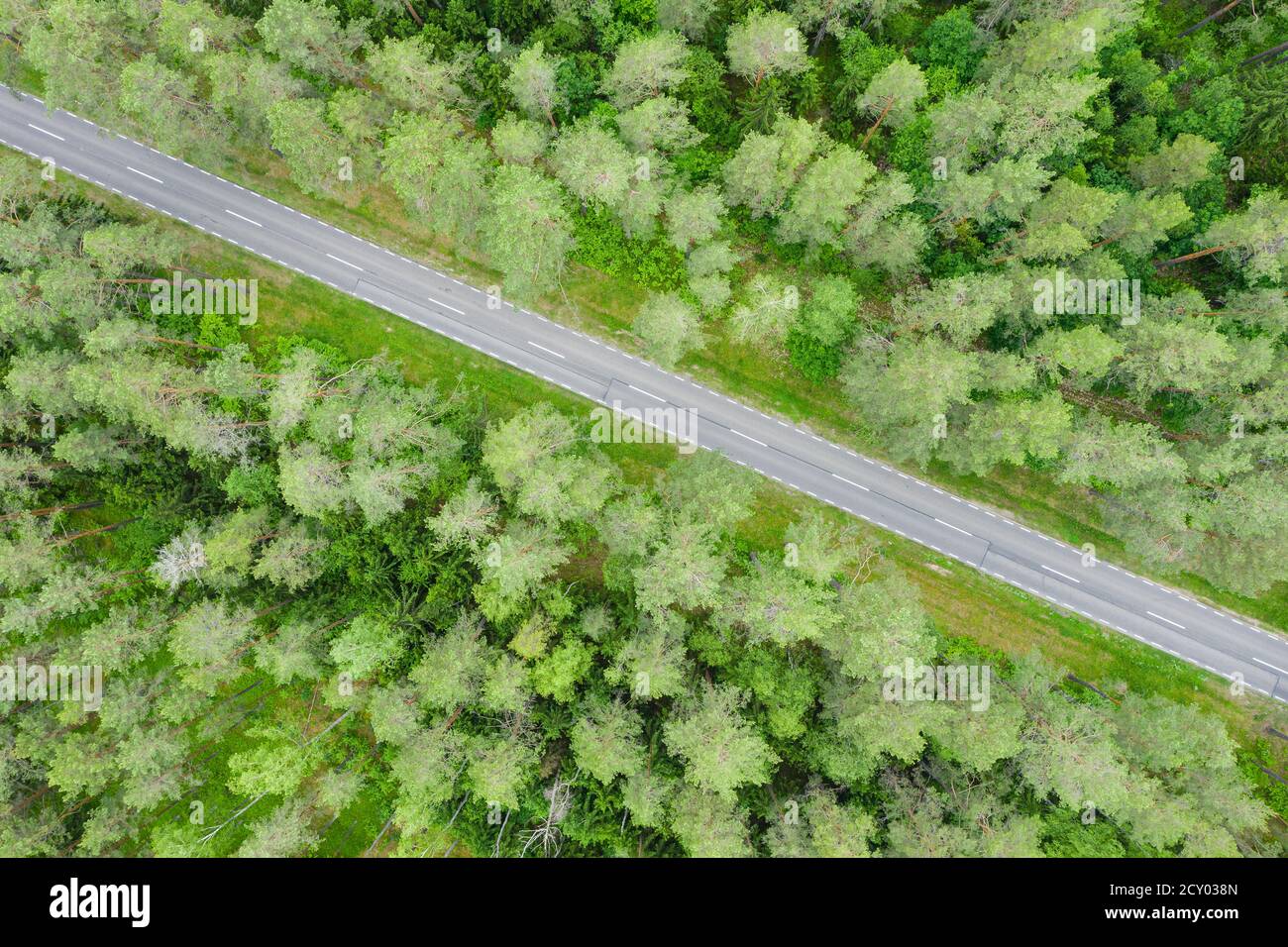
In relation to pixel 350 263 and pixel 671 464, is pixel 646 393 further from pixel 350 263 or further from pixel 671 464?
pixel 350 263

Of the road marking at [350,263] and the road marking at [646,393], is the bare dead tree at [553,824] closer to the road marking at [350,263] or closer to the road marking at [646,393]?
the road marking at [646,393]

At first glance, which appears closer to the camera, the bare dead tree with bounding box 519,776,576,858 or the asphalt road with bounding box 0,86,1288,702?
the bare dead tree with bounding box 519,776,576,858

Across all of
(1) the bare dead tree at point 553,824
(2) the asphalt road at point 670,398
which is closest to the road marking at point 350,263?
(2) the asphalt road at point 670,398

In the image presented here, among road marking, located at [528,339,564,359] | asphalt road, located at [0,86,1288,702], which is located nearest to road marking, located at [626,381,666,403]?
asphalt road, located at [0,86,1288,702]

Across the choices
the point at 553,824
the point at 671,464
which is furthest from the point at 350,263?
the point at 553,824

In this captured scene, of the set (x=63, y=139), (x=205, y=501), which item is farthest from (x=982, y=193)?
(x=63, y=139)

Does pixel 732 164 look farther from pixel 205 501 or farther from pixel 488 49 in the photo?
pixel 205 501

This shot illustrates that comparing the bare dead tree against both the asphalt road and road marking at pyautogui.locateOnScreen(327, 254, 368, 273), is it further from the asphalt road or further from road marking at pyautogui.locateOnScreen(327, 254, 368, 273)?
road marking at pyautogui.locateOnScreen(327, 254, 368, 273)
